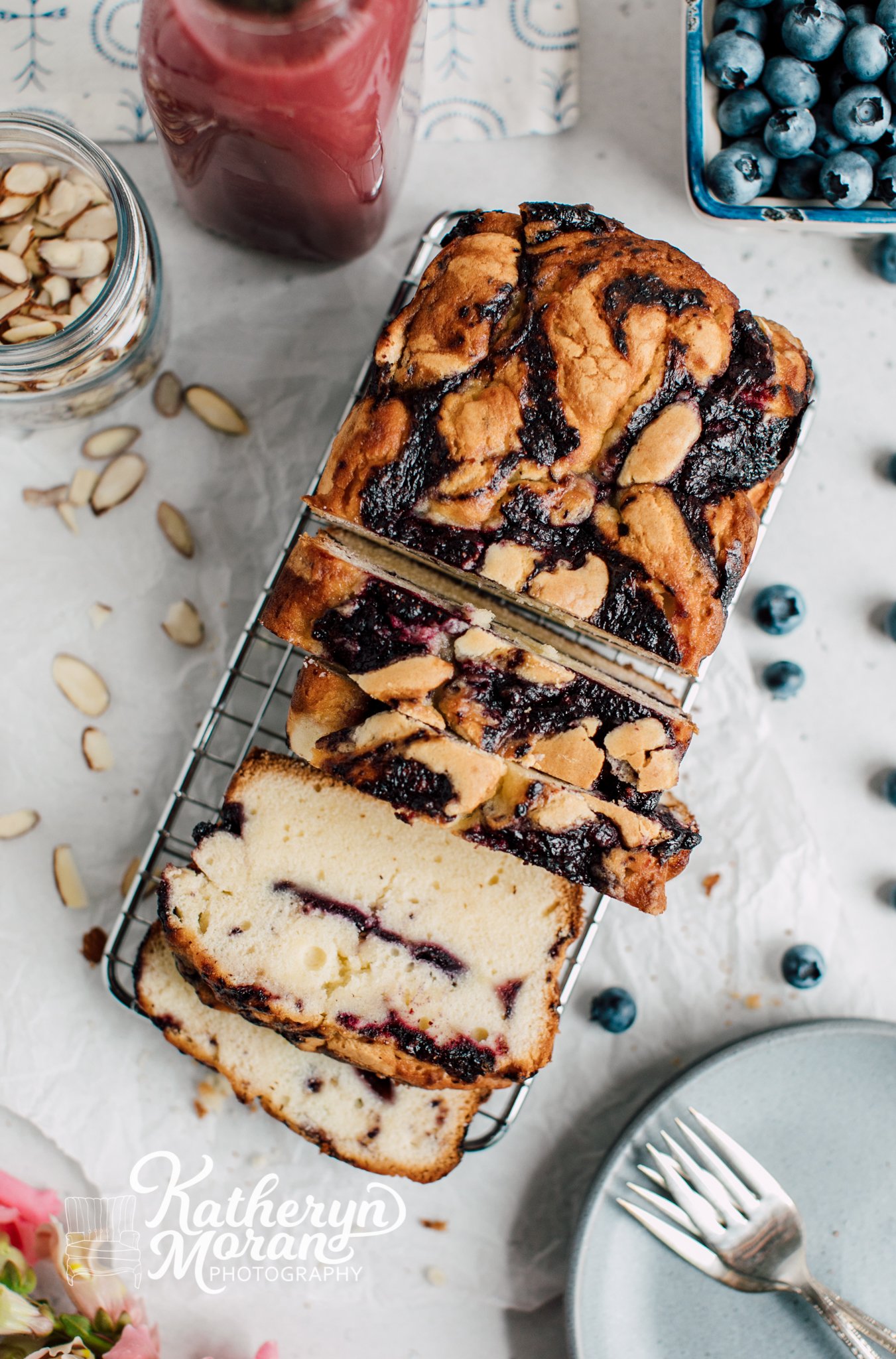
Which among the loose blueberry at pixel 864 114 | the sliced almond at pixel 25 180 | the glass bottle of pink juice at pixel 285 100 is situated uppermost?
the loose blueberry at pixel 864 114

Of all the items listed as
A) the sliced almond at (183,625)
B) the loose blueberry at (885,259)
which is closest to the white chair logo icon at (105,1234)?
the sliced almond at (183,625)

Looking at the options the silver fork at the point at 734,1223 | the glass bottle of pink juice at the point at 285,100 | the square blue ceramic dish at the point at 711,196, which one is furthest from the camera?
the silver fork at the point at 734,1223

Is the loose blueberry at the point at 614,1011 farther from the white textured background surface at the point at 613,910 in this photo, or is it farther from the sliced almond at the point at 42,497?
the sliced almond at the point at 42,497

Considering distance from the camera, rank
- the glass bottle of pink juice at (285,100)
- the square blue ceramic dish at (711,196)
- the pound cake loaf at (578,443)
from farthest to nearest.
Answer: the square blue ceramic dish at (711,196) < the pound cake loaf at (578,443) < the glass bottle of pink juice at (285,100)

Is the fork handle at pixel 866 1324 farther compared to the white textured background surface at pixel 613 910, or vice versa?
the white textured background surface at pixel 613 910

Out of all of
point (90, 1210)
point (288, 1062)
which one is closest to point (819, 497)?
point (288, 1062)

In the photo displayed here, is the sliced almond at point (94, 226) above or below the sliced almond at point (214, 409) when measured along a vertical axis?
above

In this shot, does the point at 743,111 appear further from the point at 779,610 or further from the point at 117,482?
the point at 117,482
